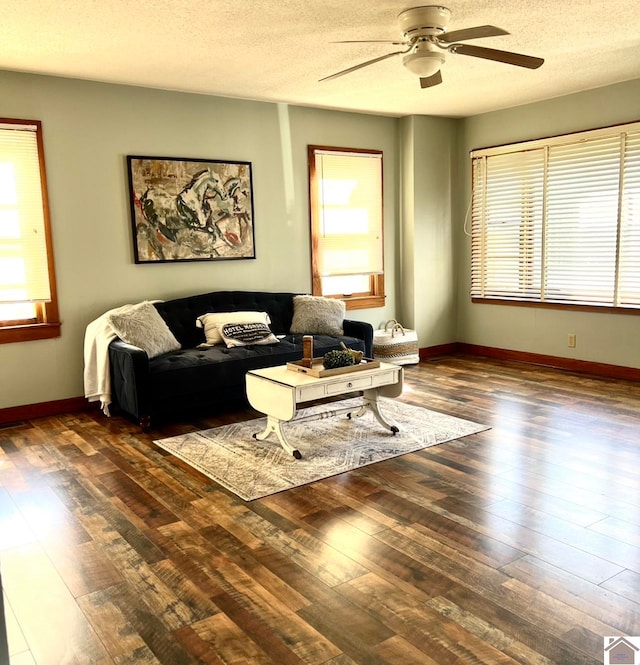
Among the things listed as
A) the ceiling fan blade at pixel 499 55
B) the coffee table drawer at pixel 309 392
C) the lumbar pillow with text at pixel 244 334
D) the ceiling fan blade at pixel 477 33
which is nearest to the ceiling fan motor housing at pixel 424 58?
the ceiling fan blade at pixel 499 55

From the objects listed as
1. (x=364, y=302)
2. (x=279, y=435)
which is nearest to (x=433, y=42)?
(x=279, y=435)

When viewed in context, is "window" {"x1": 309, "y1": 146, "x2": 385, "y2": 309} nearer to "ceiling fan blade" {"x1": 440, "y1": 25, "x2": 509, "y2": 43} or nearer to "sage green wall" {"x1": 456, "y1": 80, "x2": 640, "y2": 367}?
"sage green wall" {"x1": 456, "y1": 80, "x2": 640, "y2": 367}

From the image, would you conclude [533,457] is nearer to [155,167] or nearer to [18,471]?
[18,471]

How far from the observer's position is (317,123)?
631 centimetres

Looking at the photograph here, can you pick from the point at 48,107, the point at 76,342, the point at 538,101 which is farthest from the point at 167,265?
the point at 538,101

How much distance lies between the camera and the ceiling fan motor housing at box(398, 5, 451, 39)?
11.6ft

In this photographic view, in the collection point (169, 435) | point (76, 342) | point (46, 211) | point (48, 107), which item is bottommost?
point (169, 435)

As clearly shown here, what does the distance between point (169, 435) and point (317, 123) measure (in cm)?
359

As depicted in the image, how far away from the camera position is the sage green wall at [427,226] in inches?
271

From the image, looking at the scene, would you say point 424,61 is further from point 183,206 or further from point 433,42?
point 183,206

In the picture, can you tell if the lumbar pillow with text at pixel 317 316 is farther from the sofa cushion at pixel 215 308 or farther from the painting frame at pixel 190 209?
the painting frame at pixel 190 209

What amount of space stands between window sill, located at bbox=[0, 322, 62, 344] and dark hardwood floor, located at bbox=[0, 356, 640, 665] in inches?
38.5

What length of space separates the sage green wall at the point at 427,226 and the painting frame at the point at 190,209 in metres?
1.97

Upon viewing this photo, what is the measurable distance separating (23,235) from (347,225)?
3.23 meters
